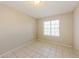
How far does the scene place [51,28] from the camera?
5.00 m

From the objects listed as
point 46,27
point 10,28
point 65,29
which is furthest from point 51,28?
point 10,28

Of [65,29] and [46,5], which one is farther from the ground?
[46,5]

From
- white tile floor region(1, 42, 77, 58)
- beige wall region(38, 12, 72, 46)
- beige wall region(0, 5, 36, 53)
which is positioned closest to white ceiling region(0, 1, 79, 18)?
beige wall region(0, 5, 36, 53)

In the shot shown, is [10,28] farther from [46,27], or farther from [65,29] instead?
[65,29]

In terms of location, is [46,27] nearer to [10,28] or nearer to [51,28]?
[51,28]

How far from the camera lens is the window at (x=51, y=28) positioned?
4641 millimetres

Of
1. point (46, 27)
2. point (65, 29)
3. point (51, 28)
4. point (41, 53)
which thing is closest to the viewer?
point (41, 53)

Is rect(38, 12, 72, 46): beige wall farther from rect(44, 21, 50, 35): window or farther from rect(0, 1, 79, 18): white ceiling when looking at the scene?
rect(0, 1, 79, 18): white ceiling

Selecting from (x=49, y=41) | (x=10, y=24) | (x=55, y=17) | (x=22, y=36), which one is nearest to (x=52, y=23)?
(x=55, y=17)

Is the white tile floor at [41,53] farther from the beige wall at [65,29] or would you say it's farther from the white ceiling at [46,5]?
the white ceiling at [46,5]

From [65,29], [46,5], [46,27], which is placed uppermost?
[46,5]

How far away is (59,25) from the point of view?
4.45m

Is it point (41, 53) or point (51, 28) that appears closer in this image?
point (41, 53)

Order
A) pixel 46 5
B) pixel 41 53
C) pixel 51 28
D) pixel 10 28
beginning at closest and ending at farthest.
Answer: pixel 46 5, pixel 41 53, pixel 10 28, pixel 51 28
